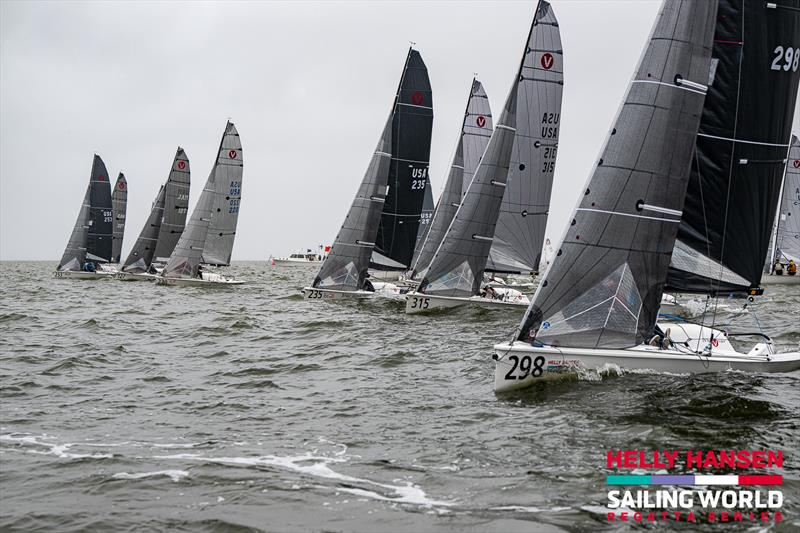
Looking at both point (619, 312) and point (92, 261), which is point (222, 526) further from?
point (92, 261)

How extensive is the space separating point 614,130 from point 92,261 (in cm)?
4851

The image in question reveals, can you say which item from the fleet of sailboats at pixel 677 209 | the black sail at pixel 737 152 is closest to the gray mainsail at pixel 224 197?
the fleet of sailboats at pixel 677 209

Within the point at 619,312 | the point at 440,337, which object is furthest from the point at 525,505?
the point at 440,337

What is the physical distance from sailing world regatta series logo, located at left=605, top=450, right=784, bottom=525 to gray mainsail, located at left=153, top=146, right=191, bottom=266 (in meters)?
43.2

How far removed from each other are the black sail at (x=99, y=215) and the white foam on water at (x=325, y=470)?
162ft

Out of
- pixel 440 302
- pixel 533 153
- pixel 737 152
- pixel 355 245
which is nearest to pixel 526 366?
pixel 737 152

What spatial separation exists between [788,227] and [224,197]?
41.3 meters

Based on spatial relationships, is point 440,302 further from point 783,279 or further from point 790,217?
point 790,217

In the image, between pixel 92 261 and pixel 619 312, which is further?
pixel 92 261

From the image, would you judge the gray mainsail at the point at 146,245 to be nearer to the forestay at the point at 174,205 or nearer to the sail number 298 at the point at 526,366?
the forestay at the point at 174,205

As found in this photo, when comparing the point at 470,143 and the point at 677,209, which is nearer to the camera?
the point at 677,209

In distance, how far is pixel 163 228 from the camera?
159 ft

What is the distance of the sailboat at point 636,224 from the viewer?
12.8m

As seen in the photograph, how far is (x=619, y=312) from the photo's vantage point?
1285 cm
